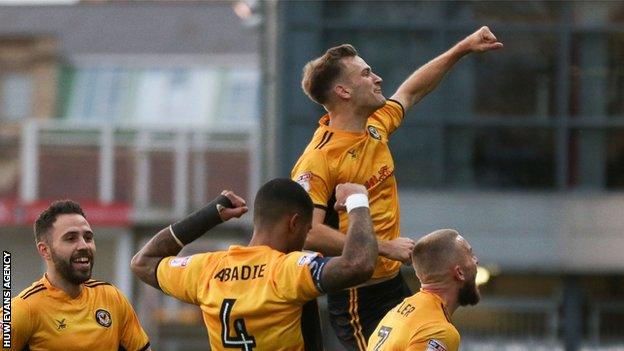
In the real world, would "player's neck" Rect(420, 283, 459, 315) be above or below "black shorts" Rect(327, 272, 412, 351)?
above

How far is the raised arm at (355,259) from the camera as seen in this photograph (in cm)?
709

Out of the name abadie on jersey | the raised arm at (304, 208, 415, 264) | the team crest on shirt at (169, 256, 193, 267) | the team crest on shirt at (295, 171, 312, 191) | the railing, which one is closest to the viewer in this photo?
the name abadie on jersey

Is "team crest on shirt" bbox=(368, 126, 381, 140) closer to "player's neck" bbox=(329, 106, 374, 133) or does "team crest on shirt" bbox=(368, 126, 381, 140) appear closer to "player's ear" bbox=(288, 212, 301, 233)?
"player's neck" bbox=(329, 106, 374, 133)

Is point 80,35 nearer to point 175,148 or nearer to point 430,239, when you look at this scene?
point 175,148

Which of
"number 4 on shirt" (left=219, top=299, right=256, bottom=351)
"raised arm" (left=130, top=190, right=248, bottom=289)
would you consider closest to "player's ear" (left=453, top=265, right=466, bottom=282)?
"raised arm" (left=130, top=190, right=248, bottom=289)

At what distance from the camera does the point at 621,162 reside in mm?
25703

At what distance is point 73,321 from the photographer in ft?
27.8

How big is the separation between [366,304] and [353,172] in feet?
2.57

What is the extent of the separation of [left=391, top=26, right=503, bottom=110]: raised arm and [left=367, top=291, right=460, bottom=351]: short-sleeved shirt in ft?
4.78

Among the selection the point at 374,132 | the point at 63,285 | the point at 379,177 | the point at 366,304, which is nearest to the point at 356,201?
the point at 379,177

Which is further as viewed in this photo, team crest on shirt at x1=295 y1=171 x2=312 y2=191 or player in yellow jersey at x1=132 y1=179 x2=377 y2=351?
team crest on shirt at x1=295 y1=171 x2=312 y2=191

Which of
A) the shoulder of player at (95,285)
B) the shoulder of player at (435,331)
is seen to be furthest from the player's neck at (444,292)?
the shoulder of player at (95,285)

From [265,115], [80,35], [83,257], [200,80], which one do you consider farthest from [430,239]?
[80,35]

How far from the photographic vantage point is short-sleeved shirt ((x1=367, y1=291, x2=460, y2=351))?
8008 mm
